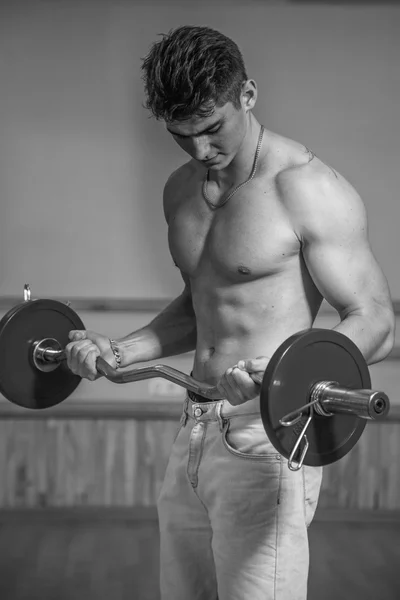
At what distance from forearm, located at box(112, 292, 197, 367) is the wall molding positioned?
162cm

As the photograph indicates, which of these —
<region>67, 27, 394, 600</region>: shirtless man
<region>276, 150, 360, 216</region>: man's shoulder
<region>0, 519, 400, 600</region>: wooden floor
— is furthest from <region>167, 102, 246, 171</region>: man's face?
<region>0, 519, 400, 600</region>: wooden floor

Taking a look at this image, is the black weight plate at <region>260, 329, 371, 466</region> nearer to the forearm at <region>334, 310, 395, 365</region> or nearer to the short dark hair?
the forearm at <region>334, 310, 395, 365</region>

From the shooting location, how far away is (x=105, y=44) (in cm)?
333

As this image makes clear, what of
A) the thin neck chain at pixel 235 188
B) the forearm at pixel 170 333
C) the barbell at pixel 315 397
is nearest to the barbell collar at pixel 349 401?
the barbell at pixel 315 397

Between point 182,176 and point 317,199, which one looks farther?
point 182,176

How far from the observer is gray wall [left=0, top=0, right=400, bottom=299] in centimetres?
332

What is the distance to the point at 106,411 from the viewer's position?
3.38m

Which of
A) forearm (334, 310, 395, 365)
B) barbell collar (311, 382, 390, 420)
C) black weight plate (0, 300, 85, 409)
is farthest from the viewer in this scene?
black weight plate (0, 300, 85, 409)

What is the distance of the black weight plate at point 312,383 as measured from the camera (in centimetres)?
116

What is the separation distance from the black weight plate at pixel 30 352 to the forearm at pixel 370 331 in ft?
2.10

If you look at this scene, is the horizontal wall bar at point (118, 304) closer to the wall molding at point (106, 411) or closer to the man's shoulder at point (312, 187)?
the wall molding at point (106, 411)

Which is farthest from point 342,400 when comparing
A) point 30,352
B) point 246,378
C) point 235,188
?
point 30,352

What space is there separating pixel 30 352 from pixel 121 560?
1503mm

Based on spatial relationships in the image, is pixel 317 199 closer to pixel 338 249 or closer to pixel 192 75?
pixel 338 249
